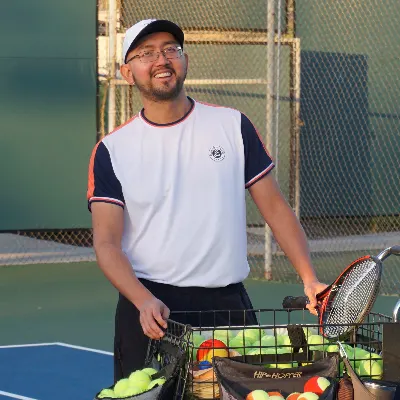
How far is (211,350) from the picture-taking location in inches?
106

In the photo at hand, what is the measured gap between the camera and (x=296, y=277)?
1034cm

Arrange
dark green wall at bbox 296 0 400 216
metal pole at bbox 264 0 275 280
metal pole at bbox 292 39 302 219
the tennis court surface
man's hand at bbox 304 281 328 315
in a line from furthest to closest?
dark green wall at bbox 296 0 400 216 < metal pole at bbox 292 39 302 219 < metal pole at bbox 264 0 275 280 < the tennis court surface < man's hand at bbox 304 281 328 315

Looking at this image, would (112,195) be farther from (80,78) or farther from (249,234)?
(249,234)

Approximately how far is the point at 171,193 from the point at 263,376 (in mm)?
916

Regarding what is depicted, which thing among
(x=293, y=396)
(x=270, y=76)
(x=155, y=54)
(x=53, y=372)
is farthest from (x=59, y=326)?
(x=293, y=396)

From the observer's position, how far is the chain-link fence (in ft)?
39.5

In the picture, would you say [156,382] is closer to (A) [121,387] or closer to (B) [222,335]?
(A) [121,387]

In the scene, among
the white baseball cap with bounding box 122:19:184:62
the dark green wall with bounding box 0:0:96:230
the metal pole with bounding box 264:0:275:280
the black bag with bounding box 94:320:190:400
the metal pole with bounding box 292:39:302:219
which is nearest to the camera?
the black bag with bounding box 94:320:190:400

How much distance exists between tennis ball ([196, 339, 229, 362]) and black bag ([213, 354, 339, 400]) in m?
0.07

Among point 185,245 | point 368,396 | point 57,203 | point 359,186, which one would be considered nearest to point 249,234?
point 359,186

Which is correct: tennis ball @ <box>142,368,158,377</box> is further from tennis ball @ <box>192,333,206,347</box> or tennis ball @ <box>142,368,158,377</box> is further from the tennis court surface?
the tennis court surface

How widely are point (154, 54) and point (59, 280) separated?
23.5 ft

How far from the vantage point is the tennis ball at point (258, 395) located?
2.48 metres

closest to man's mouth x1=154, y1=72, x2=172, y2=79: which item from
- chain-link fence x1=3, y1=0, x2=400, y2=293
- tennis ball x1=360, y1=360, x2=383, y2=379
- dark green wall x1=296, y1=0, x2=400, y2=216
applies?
tennis ball x1=360, y1=360, x2=383, y2=379
